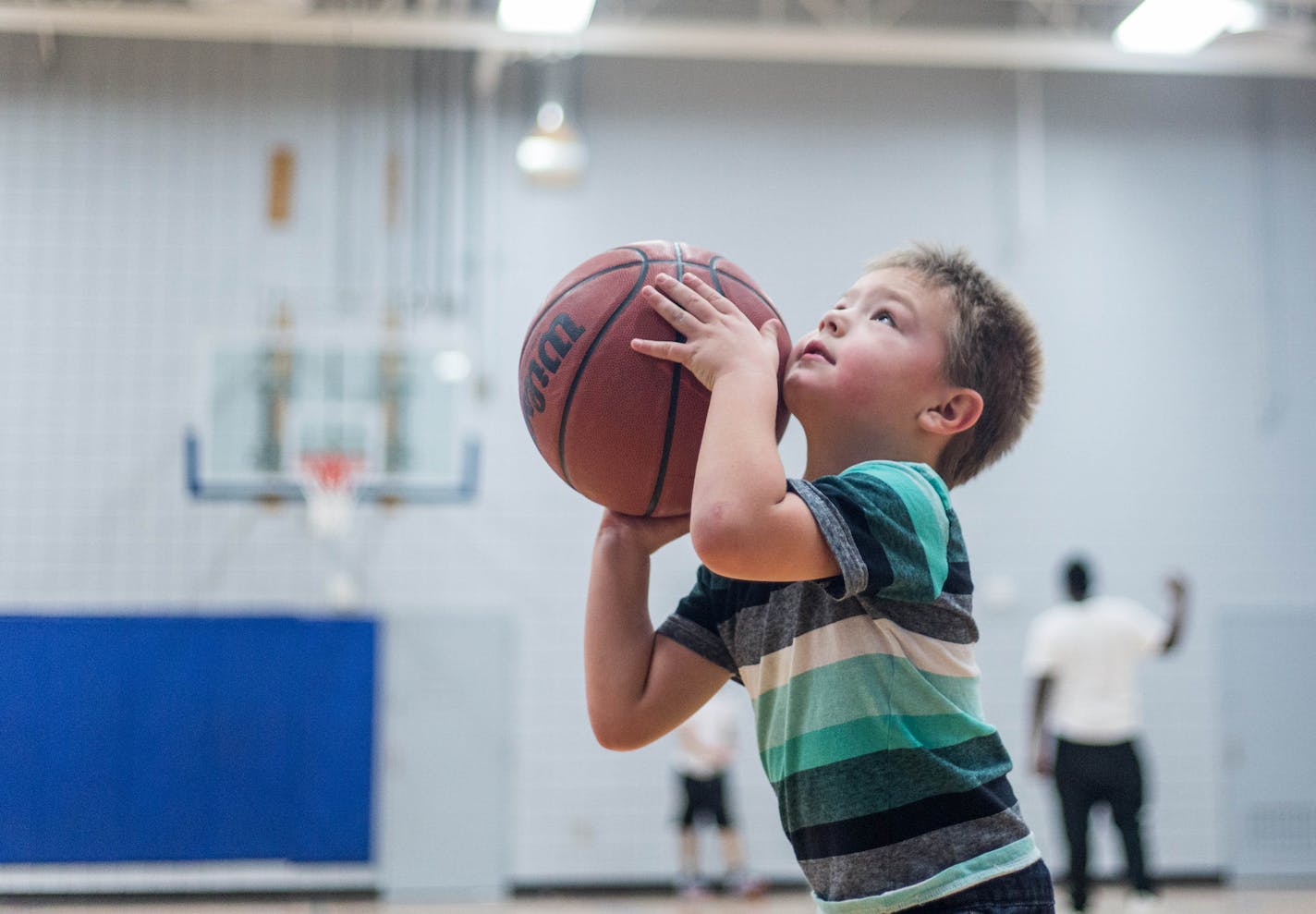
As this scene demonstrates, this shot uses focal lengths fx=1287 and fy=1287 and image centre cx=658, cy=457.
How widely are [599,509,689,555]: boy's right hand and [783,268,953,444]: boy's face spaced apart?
0.23 meters

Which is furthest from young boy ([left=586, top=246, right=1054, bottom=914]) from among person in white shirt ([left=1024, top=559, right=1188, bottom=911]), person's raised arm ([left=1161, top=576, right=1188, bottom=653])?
person's raised arm ([left=1161, top=576, right=1188, bottom=653])

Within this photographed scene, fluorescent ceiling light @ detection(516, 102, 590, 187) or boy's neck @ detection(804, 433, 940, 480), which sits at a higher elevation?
fluorescent ceiling light @ detection(516, 102, 590, 187)

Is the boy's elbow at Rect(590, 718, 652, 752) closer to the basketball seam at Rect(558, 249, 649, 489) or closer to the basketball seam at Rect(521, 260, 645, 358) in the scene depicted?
the basketball seam at Rect(558, 249, 649, 489)

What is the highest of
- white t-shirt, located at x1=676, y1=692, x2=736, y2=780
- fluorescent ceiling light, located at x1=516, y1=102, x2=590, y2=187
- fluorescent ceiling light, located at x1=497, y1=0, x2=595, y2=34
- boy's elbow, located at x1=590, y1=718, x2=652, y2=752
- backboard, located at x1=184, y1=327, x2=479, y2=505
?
fluorescent ceiling light, located at x1=497, y1=0, x2=595, y2=34

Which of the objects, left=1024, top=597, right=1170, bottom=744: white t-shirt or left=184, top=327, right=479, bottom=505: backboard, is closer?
left=1024, top=597, right=1170, bottom=744: white t-shirt

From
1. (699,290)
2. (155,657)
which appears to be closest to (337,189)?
(155,657)

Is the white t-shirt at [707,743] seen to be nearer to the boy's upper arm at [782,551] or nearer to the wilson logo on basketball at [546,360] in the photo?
the wilson logo on basketball at [546,360]

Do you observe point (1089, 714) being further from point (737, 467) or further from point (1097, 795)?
point (737, 467)

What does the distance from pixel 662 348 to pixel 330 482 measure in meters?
5.83

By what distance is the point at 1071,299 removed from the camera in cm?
803

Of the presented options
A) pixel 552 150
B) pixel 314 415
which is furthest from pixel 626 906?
pixel 552 150

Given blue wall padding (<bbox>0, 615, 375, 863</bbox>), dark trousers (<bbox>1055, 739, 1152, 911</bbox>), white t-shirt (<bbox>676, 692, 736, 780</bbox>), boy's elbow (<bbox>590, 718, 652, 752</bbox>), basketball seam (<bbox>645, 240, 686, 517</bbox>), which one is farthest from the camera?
white t-shirt (<bbox>676, 692, 736, 780</bbox>)

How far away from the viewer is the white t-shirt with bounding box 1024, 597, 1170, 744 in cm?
534

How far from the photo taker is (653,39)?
7199mm
